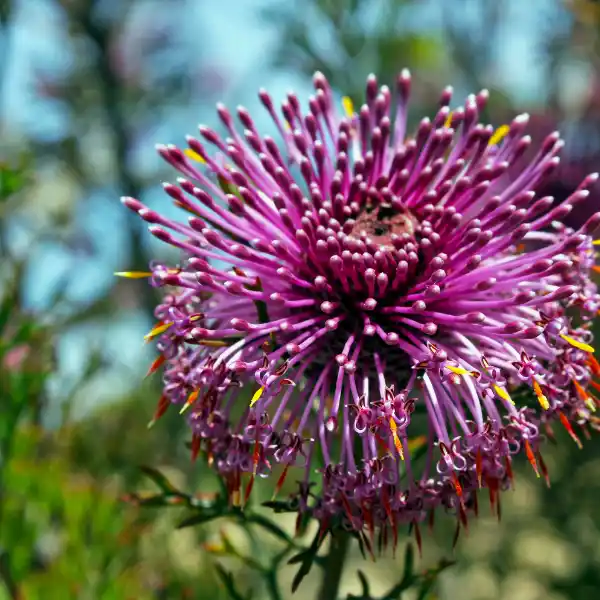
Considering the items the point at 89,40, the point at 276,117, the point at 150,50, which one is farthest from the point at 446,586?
the point at 150,50

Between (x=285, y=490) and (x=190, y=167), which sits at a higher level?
(x=190, y=167)

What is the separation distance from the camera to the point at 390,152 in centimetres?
269

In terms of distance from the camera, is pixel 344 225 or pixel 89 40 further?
pixel 89 40

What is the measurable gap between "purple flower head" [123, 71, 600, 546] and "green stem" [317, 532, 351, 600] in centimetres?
15

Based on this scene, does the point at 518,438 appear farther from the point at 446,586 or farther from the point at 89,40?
the point at 89,40

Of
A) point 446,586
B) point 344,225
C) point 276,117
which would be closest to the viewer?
point 344,225

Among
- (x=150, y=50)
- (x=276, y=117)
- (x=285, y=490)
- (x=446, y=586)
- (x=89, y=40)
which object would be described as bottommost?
(x=446, y=586)

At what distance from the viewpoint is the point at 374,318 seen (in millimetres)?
2287

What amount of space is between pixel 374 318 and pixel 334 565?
32.8 inches

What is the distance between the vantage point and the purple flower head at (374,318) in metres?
2.10

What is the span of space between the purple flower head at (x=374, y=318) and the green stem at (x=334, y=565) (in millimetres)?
154

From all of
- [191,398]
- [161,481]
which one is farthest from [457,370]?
[161,481]

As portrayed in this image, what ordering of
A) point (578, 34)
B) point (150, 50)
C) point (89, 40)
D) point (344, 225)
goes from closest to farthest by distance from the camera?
point (344, 225), point (578, 34), point (89, 40), point (150, 50)

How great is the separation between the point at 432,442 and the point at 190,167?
116 cm
